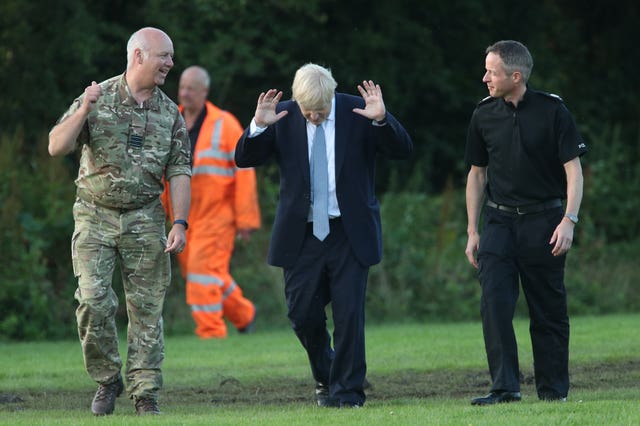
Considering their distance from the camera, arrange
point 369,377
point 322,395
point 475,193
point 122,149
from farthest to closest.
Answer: point 369,377 → point 322,395 → point 475,193 → point 122,149

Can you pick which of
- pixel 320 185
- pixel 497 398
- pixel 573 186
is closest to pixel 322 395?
pixel 497 398

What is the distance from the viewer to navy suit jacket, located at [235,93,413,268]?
30.1 feet

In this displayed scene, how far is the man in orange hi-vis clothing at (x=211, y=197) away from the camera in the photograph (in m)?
14.3

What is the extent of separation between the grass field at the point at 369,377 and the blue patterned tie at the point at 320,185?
1.20 metres

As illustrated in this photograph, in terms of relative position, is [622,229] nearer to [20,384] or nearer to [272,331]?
[272,331]

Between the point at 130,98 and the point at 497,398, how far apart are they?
119 inches

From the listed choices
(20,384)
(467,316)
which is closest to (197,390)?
(20,384)

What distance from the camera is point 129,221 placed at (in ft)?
29.1

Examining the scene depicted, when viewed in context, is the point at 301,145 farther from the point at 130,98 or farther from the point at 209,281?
the point at 209,281

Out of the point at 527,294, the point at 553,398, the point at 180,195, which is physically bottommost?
the point at 553,398

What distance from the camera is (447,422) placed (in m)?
7.82

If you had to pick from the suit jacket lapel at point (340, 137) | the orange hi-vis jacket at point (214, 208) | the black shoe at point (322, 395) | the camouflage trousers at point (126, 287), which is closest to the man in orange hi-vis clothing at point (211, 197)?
the orange hi-vis jacket at point (214, 208)

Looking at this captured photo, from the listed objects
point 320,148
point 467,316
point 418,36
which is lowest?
point 467,316

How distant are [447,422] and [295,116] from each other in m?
2.48
